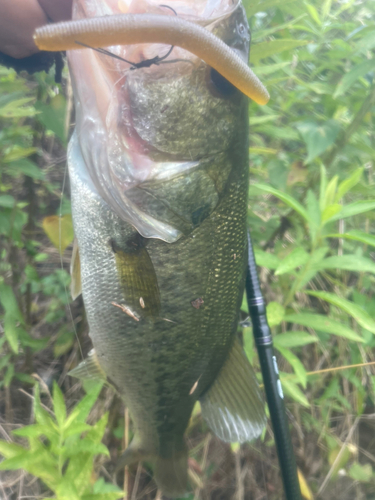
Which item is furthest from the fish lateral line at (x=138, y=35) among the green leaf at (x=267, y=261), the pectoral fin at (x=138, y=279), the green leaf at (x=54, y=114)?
the green leaf at (x=267, y=261)

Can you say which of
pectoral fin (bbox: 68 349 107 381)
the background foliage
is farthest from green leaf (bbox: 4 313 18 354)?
pectoral fin (bbox: 68 349 107 381)

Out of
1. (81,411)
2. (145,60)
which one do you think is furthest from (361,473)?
(145,60)

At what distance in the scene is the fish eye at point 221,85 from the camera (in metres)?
0.68

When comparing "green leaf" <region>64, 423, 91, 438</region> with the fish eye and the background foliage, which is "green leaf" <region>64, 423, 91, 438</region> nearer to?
the background foliage

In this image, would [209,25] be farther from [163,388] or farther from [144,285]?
[163,388]

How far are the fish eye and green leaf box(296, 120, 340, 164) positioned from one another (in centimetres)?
65

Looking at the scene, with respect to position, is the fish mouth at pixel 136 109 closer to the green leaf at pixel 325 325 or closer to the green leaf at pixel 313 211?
the green leaf at pixel 313 211

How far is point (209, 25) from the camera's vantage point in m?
0.65

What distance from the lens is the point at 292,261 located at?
1.04m

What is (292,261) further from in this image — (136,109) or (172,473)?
(172,473)

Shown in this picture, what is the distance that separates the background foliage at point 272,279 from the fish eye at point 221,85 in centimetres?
40

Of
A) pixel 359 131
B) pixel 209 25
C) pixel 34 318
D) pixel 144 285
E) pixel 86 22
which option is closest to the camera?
pixel 86 22

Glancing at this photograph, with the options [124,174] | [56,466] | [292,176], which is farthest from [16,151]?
[292,176]

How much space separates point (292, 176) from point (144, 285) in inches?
41.0
